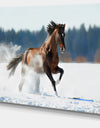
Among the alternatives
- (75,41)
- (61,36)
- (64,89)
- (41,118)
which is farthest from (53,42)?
(41,118)

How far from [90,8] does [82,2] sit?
→ 0.08m

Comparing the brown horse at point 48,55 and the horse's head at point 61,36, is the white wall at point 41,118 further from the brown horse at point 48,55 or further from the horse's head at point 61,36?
the horse's head at point 61,36

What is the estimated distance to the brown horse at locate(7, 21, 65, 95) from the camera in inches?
68.9

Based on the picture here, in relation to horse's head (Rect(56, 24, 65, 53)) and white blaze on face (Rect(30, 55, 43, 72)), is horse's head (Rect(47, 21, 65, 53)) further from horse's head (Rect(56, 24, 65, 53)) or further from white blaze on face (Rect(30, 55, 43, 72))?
white blaze on face (Rect(30, 55, 43, 72))

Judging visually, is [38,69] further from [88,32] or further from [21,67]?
[88,32]

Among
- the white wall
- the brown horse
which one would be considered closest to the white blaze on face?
the brown horse

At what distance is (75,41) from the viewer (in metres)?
1.70

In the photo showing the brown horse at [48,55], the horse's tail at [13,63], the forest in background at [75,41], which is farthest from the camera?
the horse's tail at [13,63]

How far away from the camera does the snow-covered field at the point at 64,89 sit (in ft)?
5.41

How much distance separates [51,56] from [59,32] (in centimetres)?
20

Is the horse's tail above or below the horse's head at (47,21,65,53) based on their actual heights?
below

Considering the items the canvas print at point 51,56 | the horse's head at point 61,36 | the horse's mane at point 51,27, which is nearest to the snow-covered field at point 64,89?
the canvas print at point 51,56

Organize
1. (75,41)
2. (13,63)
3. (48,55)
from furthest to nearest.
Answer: (13,63) < (48,55) < (75,41)

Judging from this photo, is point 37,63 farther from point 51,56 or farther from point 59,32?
point 59,32
